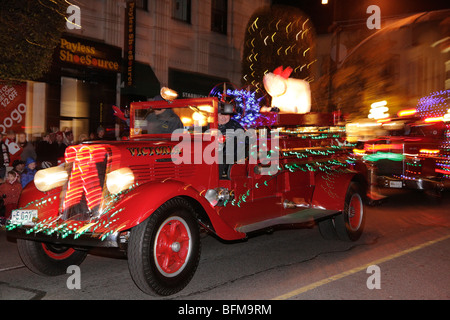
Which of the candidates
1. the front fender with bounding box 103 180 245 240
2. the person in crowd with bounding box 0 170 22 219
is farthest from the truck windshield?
the person in crowd with bounding box 0 170 22 219

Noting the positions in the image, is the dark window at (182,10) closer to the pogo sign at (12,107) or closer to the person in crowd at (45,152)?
the pogo sign at (12,107)

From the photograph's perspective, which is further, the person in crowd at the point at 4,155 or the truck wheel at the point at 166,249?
the person in crowd at the point at 4,155

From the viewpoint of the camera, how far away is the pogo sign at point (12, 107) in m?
11.7

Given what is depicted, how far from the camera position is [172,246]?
4234 millimetres

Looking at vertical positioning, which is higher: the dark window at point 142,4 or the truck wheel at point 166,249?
the dark window at point 142,4

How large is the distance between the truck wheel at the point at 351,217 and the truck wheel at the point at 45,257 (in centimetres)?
354

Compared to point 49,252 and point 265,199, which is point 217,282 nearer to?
point 265,199

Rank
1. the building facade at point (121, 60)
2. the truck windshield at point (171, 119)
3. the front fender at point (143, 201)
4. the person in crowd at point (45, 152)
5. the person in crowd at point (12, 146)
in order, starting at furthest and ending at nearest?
the building facade at point (121, 60)
the person in crowd at point (12, 146)
the person in crowd at point (45, 152)
the truck windshield at point (171, 119)
the front fender at point (143, 201)

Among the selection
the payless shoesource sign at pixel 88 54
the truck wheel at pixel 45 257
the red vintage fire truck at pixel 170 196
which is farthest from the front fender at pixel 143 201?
the payless shoesource sign at pixel 88 54

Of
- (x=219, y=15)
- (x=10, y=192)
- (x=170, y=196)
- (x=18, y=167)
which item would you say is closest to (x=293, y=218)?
(x=170, y=196)

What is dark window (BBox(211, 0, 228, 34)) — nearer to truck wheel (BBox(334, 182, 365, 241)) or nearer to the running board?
truck wheel (BBox(334, 182, 365, 241))

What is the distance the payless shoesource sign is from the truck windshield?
295 inches
